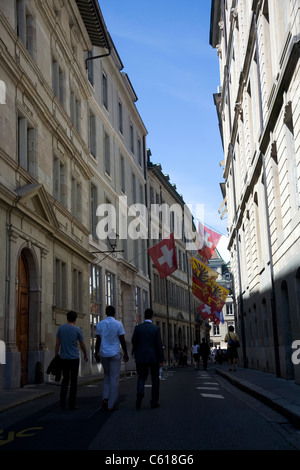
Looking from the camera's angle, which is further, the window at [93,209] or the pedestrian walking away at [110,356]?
the window at [93,209]

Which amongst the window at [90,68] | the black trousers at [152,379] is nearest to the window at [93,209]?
the window at [90,68]

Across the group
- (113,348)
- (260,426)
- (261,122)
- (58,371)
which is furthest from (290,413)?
(261,122)

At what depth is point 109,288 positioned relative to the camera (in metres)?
31.4

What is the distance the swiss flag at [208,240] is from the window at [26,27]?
21.1 metres

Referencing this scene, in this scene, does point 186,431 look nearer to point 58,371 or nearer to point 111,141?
point 58,371

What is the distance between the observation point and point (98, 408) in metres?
10.5

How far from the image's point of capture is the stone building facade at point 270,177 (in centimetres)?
1445

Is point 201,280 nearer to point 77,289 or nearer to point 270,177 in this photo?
point 77,289

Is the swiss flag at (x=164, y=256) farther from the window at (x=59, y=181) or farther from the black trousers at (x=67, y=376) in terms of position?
the black trousers at (x=67, y=376)

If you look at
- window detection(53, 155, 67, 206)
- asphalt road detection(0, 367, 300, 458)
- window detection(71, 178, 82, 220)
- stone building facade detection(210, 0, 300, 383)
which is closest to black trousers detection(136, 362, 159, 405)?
asphalt road detection(0, 367, 300, 458)

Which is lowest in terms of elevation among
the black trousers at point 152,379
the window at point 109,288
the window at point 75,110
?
the black trousers at point 152,379

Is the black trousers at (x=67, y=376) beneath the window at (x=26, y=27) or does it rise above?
beneath

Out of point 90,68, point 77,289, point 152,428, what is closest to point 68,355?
point 152,428
